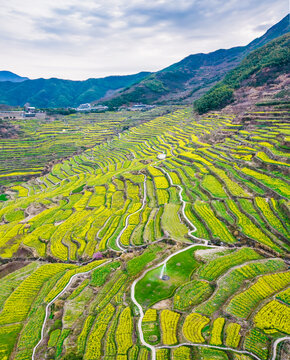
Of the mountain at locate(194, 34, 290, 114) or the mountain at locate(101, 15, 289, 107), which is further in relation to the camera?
the mountain at locate(101, 15, 289, 107)

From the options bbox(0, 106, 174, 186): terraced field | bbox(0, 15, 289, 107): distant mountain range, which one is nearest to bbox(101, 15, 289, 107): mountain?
bbox(0, 15, 289, 107): distant mountain range

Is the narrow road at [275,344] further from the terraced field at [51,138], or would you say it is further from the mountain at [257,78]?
the mountain at [257,78]

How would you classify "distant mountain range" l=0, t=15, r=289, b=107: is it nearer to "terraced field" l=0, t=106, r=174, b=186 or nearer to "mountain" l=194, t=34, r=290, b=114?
"terraced field" l=0, t=106, r=174, b=186

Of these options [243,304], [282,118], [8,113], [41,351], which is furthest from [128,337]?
[8,113]

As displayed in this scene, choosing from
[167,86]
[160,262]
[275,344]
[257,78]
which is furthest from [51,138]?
[167,86]

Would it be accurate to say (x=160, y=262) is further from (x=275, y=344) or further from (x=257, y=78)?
(x=257, y=78)

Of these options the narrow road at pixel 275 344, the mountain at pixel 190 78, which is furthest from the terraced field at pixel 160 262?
the mountain at pixel 190 78
